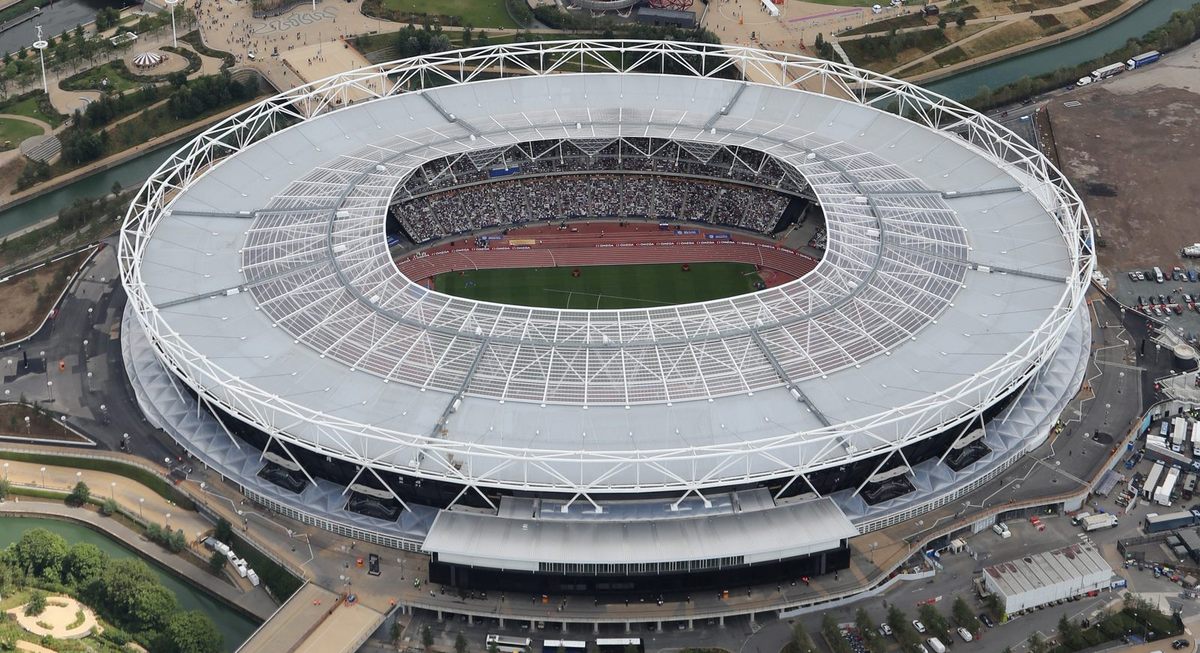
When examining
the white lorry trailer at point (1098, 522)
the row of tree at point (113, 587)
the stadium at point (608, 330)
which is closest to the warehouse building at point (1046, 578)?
the white lorry trailer at point (1098, 522)

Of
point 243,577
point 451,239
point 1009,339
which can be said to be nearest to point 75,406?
point 243,577

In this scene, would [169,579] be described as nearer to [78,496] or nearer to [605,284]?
[78,496]

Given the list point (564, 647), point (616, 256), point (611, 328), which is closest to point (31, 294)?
point (616, 256)

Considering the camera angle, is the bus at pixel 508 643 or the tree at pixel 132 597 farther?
the tree at pixel 132 597

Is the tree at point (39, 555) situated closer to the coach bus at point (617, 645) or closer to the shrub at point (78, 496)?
the shrub at point (78, 496)

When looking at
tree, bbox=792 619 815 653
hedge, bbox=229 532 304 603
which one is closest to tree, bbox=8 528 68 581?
hedge, bbox=229 532 304 603
